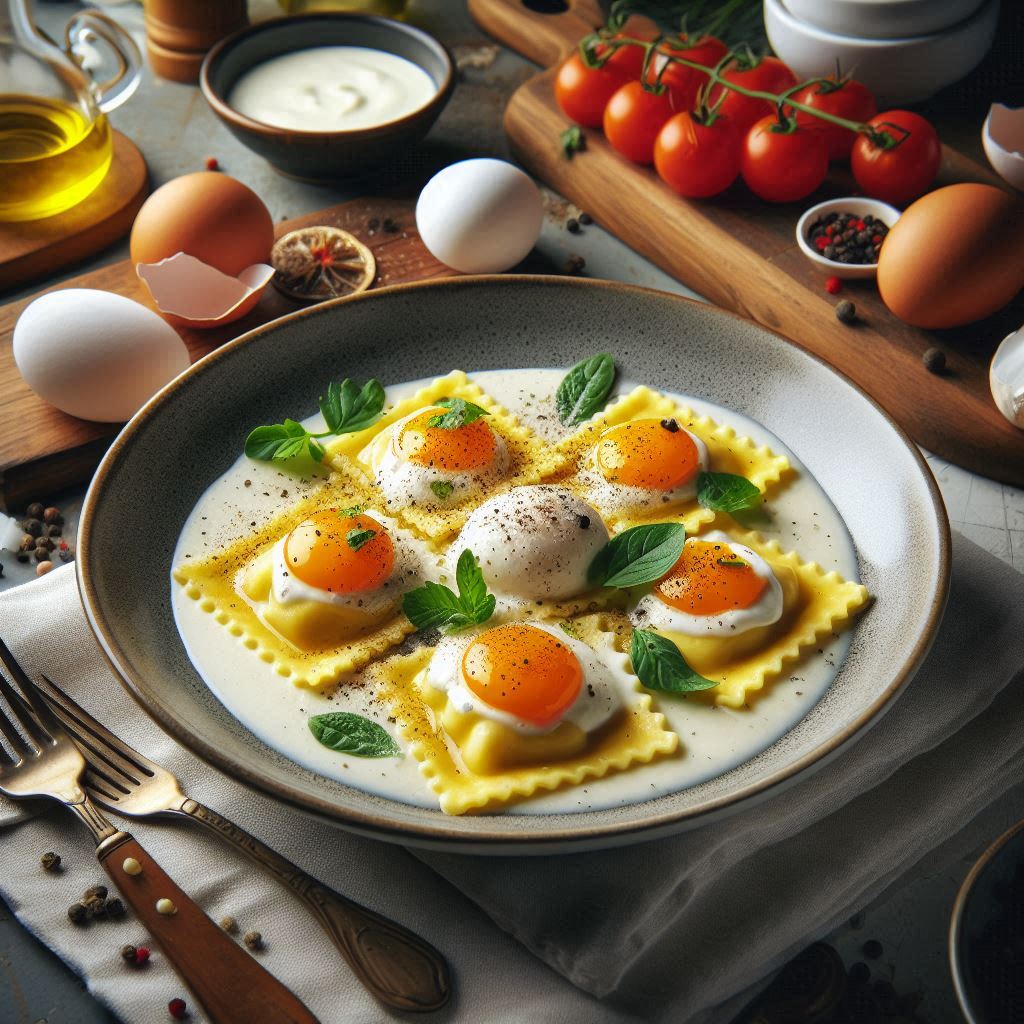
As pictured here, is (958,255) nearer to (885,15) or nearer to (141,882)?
(885,15)

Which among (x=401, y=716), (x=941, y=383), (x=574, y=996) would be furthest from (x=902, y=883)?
(x=941, y=383)

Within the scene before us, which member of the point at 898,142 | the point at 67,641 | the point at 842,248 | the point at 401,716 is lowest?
the point at 67,641

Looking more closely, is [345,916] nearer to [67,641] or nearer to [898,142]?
[67,641]

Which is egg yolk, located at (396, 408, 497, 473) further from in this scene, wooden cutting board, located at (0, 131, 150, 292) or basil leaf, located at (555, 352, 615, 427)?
wooden cutting board, located at (0, 131, 150, 292)

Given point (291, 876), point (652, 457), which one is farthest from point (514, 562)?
point (291, 876)

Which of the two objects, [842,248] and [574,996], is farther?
[842,248]

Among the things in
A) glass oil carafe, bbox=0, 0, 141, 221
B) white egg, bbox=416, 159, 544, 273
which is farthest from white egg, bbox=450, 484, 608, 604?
glass oil carafe, bbox=0, 0, 141, 221

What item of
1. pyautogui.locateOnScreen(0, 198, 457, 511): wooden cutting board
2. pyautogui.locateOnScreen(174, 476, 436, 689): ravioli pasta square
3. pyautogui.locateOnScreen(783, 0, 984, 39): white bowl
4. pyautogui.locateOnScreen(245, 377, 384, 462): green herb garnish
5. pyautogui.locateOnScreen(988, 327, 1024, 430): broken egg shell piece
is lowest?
pyautogui.locateOnScreen(0, 198, 457, 511): wooden cutting board
